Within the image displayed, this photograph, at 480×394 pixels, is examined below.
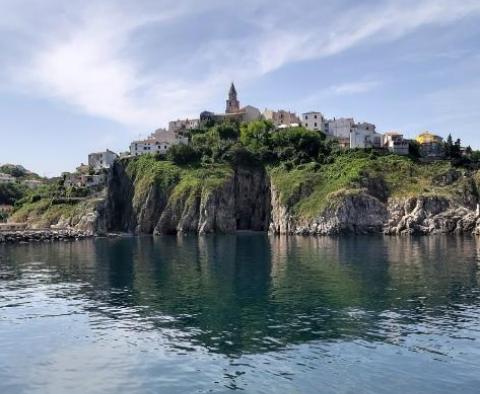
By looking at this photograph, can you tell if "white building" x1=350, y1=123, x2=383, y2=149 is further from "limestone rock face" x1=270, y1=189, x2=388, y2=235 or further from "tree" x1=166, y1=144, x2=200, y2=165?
Result: "tree" x1=166, y1=144, x2=200, y2=165

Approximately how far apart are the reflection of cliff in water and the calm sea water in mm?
194

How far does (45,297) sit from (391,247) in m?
69.5

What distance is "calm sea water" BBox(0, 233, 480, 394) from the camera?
32312 mm

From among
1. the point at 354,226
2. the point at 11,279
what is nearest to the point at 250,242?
the point at 354,226

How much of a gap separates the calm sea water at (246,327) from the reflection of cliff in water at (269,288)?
194mm

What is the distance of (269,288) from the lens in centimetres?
6219

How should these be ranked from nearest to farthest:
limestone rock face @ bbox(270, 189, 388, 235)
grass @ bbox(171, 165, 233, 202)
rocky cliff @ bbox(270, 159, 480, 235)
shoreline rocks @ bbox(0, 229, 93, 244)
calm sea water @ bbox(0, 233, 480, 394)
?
calm sea water @ bbox(0, 233, 480, 394) < rocky cliff @ bbox(270, 159, 480, 235) < limestone rock face @ bbox(270, 189, 388, 235) < shoreline rocks @ bbox(0, 229, 93, 244) < grass @ bbox(171, 165, 233, 202)

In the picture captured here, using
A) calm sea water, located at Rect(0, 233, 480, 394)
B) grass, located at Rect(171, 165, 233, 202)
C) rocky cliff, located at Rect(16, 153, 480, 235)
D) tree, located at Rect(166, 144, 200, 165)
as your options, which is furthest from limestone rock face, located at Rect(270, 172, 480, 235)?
calm sea water, located at Rect(0, 233, 480, 394)

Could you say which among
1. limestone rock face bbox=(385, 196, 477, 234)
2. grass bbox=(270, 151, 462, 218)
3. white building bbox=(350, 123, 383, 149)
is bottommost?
limestone rock face bbox=(385, 196, 477, 234)

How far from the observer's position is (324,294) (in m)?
57.2

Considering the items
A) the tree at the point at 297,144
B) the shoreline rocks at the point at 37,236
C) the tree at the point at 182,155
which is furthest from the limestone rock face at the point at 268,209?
the tree at the point at 182,155

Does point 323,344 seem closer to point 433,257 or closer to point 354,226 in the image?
point 433,257

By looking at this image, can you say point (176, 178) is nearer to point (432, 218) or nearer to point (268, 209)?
point (268, 209)

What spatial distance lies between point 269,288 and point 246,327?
18.2 meters
